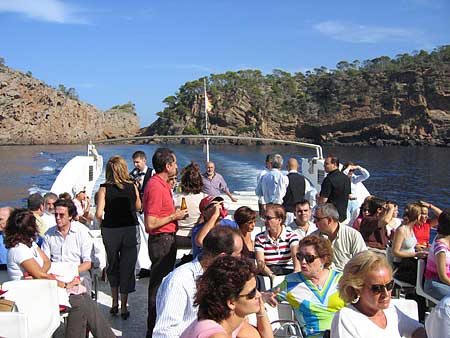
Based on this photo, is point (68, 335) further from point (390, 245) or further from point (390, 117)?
point (390, 117)

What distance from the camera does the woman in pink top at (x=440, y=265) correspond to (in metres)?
3.36

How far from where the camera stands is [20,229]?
3.13 metres

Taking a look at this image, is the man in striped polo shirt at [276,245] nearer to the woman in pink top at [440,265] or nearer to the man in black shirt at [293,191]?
the woman in pink top at [440,265]

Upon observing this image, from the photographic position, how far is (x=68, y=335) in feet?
9.66

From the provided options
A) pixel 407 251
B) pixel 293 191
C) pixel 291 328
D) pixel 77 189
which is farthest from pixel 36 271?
pixel 77 189

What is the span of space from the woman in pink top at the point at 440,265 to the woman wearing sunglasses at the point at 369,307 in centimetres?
105

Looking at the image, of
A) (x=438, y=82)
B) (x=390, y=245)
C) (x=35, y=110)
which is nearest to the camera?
(x=390, y=245)

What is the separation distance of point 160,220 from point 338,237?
4.40ft

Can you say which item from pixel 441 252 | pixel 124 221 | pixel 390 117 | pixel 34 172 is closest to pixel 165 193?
pixel 124 221

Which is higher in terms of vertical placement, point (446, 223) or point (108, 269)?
point (446, 223)

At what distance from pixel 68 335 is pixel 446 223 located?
2.54 meters

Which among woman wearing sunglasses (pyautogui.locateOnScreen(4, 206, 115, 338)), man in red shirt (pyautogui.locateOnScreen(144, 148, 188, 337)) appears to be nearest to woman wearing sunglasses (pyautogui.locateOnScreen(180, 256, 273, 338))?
woman wearing sunglasses (pyautogui.locateOnScreen(4, 206, 115, 338))

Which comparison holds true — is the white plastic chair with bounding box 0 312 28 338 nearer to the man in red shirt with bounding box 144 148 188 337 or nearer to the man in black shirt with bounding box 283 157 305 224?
the man in red shirt with bounding box 144 148 188 337

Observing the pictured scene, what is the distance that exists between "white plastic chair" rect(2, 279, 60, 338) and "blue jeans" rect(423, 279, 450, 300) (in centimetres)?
242
